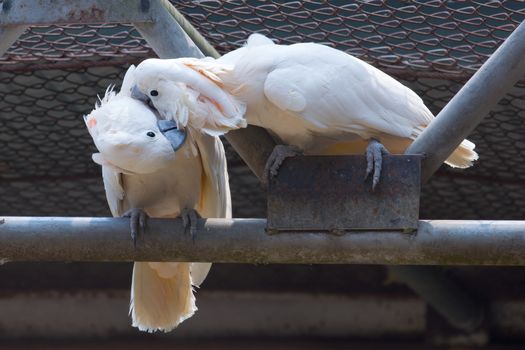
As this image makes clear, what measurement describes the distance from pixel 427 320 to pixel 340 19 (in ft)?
5.46

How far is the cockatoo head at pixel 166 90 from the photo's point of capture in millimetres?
2197

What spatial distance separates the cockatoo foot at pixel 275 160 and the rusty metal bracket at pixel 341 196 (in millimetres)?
13

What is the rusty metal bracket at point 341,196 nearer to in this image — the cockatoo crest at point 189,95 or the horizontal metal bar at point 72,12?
the cockatoo crest at point 189,95

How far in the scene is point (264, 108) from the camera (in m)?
2.32

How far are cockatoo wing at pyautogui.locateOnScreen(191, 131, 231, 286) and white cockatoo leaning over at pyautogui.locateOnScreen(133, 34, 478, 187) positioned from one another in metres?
0.17

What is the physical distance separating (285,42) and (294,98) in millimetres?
953

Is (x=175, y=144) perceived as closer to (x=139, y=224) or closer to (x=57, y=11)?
(x=139, y=224)

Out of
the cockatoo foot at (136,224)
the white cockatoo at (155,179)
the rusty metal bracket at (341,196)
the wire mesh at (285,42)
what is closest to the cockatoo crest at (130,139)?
the white cockatoo at (155,179)

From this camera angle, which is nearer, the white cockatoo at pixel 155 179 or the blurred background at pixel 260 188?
the white cockatoo at pixel 155 179

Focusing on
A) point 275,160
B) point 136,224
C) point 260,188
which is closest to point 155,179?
point 136,224

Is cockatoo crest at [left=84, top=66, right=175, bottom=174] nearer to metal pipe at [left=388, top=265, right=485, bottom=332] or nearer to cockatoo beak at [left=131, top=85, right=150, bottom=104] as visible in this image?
cockatoo beak at [left=131, top=85, right=150, bottom=104]

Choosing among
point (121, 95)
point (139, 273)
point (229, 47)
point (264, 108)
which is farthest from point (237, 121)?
point (229, 47)

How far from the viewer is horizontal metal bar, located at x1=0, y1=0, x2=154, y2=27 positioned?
2334 millimetres

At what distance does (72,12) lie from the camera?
2.35 m
